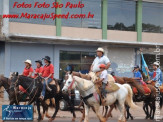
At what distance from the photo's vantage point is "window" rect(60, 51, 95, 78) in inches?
972

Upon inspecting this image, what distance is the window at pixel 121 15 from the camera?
26.7 m

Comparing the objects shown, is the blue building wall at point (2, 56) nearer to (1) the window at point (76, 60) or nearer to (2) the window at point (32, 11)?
(2) the window at point (32, 11)

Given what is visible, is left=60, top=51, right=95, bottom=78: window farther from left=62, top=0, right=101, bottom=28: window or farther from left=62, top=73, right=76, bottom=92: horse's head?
left=62, top=73, right=76, bottom=92: horse's head

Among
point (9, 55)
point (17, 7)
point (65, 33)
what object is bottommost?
point (9, 55)

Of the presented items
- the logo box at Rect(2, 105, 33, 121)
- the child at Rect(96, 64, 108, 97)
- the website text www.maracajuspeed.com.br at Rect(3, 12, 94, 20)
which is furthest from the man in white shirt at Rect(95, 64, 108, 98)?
the website text www.maracajuspeed.com.br at Rect(3, 12, 94, 20)

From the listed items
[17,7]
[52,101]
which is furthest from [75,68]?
[52,101]

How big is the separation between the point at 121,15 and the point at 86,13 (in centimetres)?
336

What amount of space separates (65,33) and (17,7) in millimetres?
4046

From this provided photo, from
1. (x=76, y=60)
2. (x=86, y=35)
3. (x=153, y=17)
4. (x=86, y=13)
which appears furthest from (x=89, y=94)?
(x=153, y=17)

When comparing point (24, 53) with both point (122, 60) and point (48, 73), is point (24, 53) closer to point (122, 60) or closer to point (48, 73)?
point (122, 60)

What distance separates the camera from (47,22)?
24.0m

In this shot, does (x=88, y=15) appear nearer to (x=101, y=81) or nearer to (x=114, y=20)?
(x=114, y=20)

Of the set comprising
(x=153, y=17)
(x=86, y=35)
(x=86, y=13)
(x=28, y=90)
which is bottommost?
(x=28, y=90)

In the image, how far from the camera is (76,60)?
25250mm
